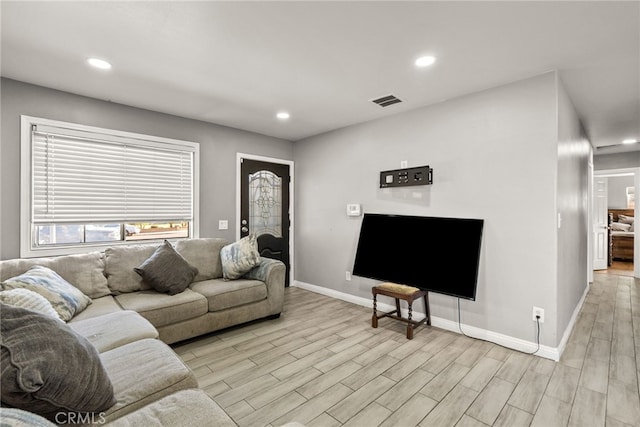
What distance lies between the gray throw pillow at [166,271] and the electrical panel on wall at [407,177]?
8.28 feet

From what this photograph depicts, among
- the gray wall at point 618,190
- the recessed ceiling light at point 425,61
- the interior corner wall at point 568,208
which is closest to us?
the recessed ceiling light at point 425,61

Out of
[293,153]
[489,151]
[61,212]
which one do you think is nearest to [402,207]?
[489,151]

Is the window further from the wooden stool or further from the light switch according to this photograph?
the wooden stool

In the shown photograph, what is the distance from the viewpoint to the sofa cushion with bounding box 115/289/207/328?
2.56 metres

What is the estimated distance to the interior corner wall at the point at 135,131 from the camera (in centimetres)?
272

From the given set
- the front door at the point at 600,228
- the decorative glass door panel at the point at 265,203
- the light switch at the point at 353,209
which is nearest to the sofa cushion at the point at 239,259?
the decorative glass door panel at the point at 265,203

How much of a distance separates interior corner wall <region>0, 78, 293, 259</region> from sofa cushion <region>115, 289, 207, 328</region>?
1220 mm

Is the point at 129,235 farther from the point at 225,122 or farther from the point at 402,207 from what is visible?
the point at 402,207

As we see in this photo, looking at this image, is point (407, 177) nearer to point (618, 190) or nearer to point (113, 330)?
point (113, 330)

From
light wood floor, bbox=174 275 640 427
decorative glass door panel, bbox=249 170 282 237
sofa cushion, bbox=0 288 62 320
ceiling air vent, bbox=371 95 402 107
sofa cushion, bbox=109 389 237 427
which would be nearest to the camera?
sofa cushion, bbox=109 389 237 427

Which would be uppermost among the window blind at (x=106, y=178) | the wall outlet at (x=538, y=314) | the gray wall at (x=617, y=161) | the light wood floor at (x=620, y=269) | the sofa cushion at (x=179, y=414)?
the gray wall at (x=617, y=161)

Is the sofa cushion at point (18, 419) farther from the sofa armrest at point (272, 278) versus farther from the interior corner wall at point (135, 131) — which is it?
the interior corner wall at point (135, 131)

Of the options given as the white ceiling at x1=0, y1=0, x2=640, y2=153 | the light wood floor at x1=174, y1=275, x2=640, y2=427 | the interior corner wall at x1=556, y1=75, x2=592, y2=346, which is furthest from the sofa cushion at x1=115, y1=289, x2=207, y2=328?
the interior corner wall at x1=556, y1=75, x2=592, y2=346

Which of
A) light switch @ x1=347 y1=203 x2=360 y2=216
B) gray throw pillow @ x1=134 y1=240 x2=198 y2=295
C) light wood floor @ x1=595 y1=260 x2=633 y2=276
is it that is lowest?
light wood floor @ x1=595 y1=260 x2=633 y2=276
